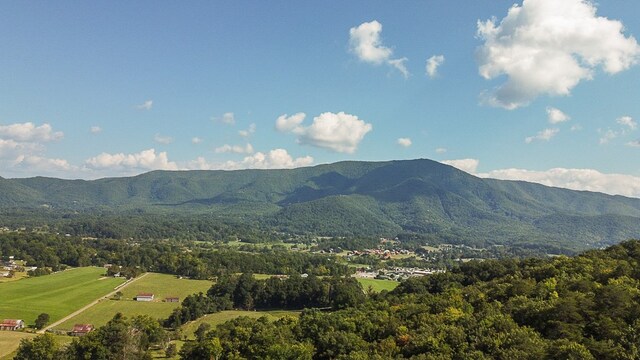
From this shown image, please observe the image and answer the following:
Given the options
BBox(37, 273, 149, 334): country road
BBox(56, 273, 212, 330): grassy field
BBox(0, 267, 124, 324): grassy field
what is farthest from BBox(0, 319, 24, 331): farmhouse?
BBox(56, 273, 212, 330): grassy field

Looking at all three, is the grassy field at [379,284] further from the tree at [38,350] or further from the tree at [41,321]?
the tree at [38,350]

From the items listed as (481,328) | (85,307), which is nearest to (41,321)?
(85,307)

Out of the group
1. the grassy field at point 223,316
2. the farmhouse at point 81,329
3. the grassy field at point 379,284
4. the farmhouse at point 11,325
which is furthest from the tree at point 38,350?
the grassy field at point 379,284

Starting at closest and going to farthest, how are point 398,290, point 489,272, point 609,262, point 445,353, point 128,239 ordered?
1. point 445,353
2. point 609,262
3. point 489,272
4. point 398,290
5. point 128,239

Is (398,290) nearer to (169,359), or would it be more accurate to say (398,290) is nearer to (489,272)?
(489,272)

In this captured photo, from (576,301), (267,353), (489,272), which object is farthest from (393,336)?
(489,272)
